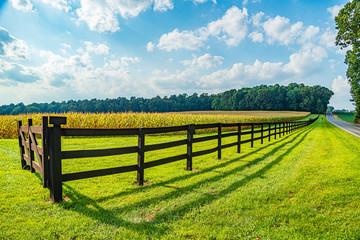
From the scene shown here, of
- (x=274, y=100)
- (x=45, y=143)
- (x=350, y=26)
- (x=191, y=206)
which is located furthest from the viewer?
(x=274, y=100)

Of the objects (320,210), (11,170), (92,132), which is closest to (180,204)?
(92,132)

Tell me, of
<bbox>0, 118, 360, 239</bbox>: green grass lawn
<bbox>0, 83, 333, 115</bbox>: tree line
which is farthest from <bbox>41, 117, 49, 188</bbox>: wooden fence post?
<bbox>0, 83, 333, 115</bbox>: tree line

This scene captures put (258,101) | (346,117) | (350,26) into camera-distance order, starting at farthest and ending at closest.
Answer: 1. (258,101)
2. (346,117)
3. (350,26)

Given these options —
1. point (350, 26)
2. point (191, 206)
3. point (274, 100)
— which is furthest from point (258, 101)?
point (191, 206)

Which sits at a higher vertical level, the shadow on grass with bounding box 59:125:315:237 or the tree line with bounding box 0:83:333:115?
the tree line with bounding box 0:83:333:115

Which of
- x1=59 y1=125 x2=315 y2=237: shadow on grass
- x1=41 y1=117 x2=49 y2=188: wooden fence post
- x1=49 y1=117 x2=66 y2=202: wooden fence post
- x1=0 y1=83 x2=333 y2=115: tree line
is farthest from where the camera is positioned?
x1=0 y1=83 x2=333 y2=115: tree line

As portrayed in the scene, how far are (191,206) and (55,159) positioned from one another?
2695 millimetres

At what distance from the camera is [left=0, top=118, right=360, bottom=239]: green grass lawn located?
9.99ft

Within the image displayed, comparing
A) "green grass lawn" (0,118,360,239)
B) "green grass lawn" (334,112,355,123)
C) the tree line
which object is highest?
the tree line

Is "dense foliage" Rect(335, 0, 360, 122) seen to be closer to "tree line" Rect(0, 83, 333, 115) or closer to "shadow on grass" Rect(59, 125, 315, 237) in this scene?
"shadow on grass" Rect(59, 125, 315, 237)

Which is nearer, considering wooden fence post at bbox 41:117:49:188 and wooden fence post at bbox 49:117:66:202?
wooden fence post at bbox 49:117:66:202

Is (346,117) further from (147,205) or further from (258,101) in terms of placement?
(147,205)

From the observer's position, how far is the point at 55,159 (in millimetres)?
3848

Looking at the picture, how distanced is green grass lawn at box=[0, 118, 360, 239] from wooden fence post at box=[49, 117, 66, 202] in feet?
0.79
